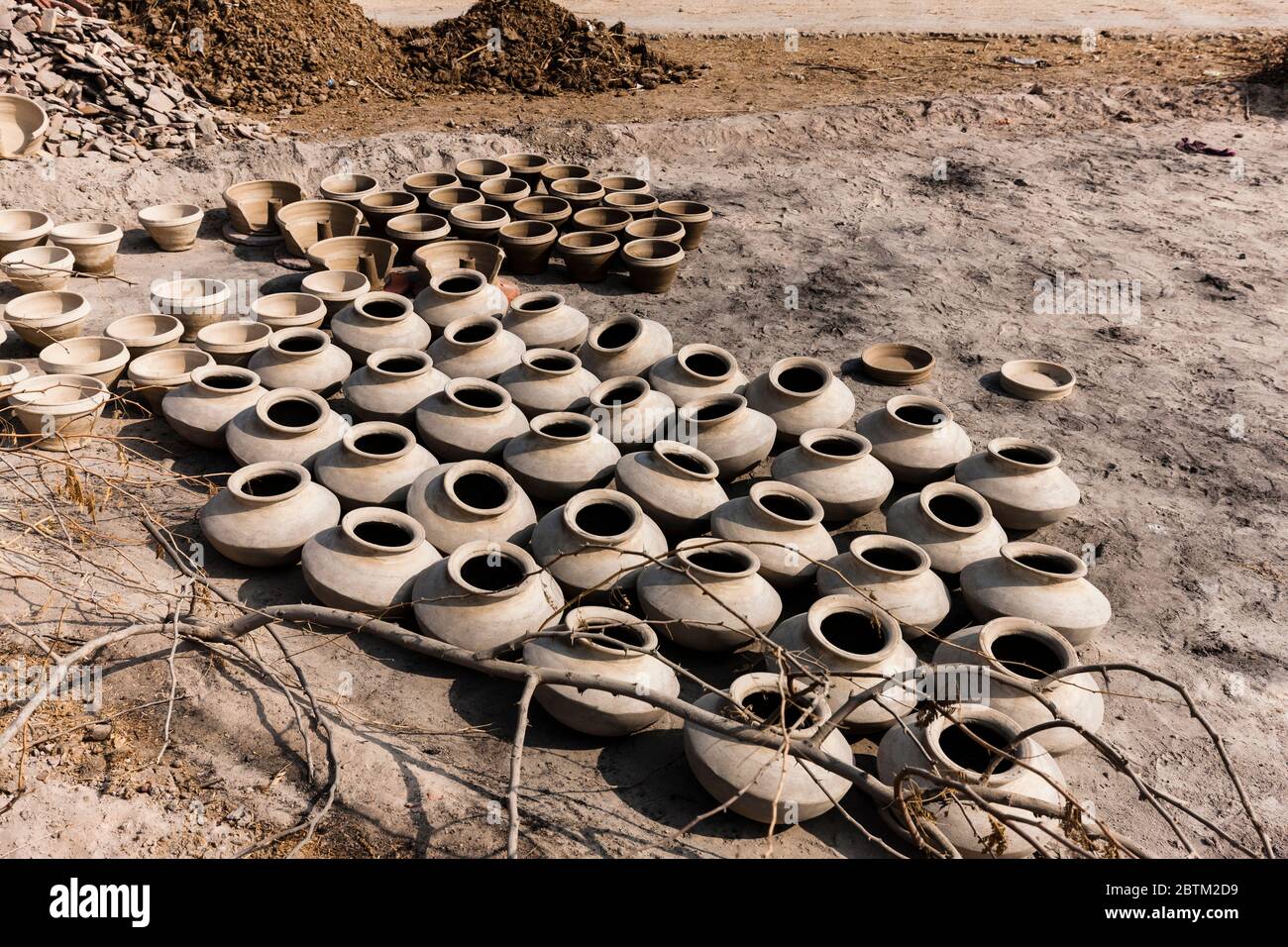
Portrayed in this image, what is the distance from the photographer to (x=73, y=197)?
1080 centimetres

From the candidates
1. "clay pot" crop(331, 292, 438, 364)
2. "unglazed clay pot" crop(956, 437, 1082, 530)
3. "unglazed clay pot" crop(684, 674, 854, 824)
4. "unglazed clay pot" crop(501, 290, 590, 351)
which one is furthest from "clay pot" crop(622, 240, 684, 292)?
"unglazed clay pot" crop(684, 674, 854, 824)

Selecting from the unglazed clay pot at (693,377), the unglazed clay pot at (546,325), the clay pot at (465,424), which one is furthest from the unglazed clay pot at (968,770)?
the unglazed clay pot at (546,325)

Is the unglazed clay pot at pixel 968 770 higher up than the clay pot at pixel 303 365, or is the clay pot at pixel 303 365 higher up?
the clay pot at pixel 303 365

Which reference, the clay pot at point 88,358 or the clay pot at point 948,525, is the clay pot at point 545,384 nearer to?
the clay pot at point 948,525

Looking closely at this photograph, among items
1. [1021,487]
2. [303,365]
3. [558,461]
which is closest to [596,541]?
[558,461]

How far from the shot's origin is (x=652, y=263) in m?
9.80

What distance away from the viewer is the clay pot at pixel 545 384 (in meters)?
7.37

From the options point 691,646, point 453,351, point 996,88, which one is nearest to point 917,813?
point 691,646

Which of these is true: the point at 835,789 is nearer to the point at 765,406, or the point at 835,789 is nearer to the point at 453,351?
the point at 765,406

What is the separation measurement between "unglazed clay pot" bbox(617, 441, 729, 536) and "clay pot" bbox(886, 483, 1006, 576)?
1233 mm

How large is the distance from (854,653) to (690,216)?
6.59 metres

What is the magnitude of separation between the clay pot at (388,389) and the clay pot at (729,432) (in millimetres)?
1953

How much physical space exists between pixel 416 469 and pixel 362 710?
182cm

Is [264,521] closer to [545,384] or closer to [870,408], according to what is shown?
[545,384]
